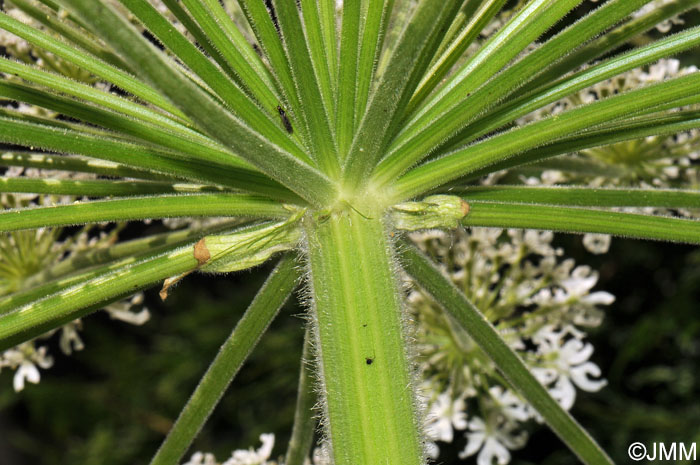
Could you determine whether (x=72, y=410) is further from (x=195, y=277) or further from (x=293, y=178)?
(x=293, y=178)

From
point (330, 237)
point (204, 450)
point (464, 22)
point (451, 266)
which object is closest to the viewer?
point (330, 237)

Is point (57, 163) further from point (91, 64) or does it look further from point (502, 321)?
point (502, 321)

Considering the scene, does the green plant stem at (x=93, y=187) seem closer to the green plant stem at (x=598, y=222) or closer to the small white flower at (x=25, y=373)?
the green plant stem at (x=598, y=222)

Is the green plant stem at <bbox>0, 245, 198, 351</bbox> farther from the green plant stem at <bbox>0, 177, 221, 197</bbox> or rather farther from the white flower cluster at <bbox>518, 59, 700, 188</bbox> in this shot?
the white flower cluster at <bbox>518, 59, 700, 188</bbox>

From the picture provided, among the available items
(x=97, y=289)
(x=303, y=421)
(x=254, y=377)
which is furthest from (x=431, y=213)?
(x=254, y=377)

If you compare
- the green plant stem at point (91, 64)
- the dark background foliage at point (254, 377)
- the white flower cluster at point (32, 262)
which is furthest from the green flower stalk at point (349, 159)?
the dark background foliage at point (254, 377)

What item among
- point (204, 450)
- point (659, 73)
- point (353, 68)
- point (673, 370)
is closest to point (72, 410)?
point (204, 450)
